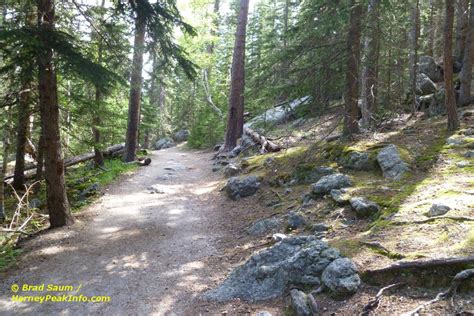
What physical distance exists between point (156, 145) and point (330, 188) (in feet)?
107

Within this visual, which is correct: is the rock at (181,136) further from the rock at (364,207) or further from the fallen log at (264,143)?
the rock at (364,207)

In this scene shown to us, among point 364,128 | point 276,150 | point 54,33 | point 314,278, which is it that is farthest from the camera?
point 276,150

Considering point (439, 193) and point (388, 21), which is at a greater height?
point (388, 21)

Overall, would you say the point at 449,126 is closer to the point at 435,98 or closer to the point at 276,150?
the point at 435,98

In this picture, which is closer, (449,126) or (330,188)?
(330,188)

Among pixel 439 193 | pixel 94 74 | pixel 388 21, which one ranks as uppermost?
pixel 388 21

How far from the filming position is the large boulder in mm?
4668

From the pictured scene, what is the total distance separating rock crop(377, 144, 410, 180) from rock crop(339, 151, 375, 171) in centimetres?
27

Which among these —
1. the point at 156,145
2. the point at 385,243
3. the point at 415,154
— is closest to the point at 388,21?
the point at 415,154

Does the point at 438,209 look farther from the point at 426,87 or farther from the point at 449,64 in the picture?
the point at 426,87

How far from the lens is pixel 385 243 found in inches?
199

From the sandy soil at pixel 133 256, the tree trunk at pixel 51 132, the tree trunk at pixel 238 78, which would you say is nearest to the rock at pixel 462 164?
the sandy soil at pixel 133 256

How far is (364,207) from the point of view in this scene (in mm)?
6340

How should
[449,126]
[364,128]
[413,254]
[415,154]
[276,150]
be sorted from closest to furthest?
[413,254] < [415,154] < [449,126] < [364,128] < [276,150]
